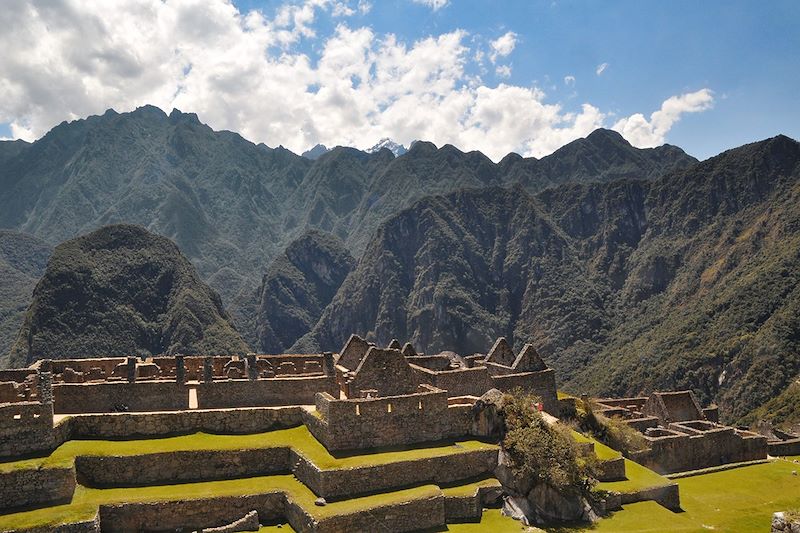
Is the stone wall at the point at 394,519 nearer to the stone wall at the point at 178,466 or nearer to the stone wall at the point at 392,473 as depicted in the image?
the stone wall at the point at 392,473

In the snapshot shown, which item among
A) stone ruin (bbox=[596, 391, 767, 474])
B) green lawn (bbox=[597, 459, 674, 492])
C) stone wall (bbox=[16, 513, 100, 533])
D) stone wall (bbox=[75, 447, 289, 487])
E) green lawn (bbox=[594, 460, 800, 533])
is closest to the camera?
stone wall (bbox=[16, 513, 100, 533])

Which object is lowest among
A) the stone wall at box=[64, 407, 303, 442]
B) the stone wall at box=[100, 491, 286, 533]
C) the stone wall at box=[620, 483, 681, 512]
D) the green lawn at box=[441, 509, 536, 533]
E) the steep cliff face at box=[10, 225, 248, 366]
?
the stone wall at box=[620, 483, 681, 512]

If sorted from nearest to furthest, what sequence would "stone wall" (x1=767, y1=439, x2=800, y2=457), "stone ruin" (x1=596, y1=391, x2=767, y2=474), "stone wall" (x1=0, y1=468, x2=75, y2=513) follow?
1. "stone wall" (x1=0, y1=468, x2=75, y2=513)
2. "stone ruin" (x1=596, y1=391, x2=767, y2=474)
3. "stone wall" (x1=767, y1=439, x2=800, y2=457)

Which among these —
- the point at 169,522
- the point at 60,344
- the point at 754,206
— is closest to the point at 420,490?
the point at 169,522

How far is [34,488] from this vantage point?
1692cm

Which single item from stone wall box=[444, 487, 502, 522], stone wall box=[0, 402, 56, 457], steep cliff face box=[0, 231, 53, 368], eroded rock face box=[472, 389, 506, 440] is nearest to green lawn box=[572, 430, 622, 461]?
eroded rock face box=[472, 389, 506, 440]

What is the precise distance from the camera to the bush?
20.0m

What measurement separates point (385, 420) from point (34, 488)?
9885mm

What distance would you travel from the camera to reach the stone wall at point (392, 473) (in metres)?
18.2

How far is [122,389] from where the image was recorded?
73.7ft

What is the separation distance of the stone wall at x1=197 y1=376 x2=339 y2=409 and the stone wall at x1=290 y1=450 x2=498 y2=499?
4.12 meters

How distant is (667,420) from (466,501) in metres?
18.8

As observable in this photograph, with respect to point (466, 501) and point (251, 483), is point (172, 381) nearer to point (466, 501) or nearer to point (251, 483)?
point (251, 483)

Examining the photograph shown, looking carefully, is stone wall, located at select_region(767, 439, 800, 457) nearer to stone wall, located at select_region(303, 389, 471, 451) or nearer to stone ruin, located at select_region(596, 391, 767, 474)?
stone ruin, located at select_region(596, 391, 767, 474)
